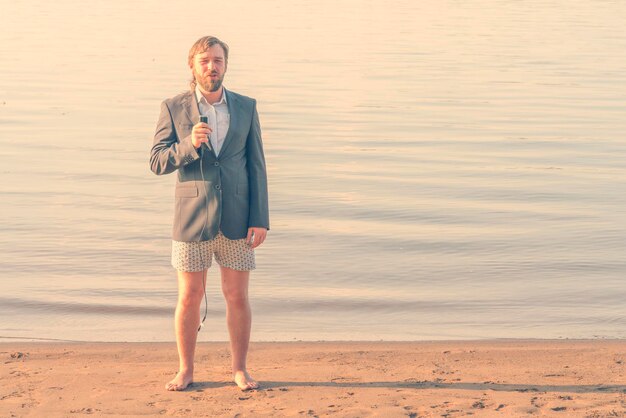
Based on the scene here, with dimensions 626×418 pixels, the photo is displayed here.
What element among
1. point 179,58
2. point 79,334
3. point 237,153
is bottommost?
point 79,334

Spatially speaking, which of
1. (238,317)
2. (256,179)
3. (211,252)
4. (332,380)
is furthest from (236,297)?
(332,380)

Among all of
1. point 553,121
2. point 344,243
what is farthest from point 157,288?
point 553,121

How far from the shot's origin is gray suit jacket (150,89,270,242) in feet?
19.4

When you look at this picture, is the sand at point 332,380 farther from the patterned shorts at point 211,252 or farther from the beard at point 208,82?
the beard at point 208,82

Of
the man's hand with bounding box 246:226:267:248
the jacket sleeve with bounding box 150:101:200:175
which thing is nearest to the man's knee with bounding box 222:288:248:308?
the man's hand with bounding box 246:226:267:248

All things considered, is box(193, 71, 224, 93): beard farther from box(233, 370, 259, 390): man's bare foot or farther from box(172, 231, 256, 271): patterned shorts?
box(233, 370, 259, 390): man's bare foot

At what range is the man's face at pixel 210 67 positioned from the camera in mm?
5820

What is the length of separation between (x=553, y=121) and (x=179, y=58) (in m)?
10.5

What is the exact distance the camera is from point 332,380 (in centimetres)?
643

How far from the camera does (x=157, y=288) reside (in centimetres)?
915

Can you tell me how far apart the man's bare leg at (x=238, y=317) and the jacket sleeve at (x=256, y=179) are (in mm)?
307

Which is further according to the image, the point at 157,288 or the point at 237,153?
the point at 157,288

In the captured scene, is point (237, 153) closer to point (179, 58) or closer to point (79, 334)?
point (79, 334)

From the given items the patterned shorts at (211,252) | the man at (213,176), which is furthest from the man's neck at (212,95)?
the patterned shorts at (211,252)
